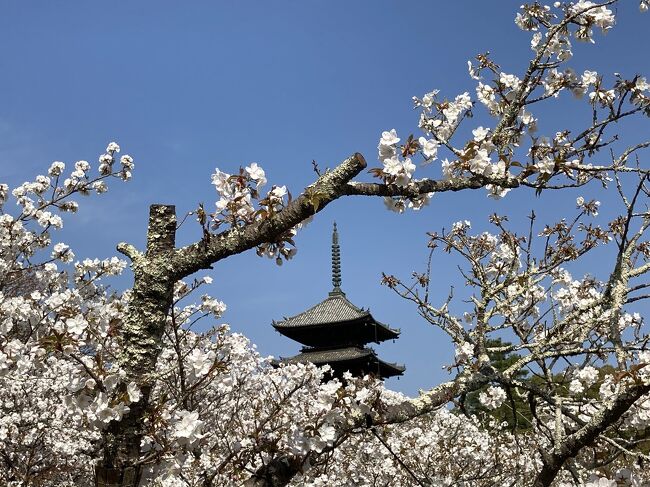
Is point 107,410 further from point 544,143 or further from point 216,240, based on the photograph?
point 544,143

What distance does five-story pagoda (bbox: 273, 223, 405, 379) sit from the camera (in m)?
31.8

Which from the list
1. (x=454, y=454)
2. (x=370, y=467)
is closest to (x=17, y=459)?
(x=370, y=467)

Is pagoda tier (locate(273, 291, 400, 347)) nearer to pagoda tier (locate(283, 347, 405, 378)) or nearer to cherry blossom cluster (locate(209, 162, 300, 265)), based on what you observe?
pagoda tier (locate(283, 347, 405, 378))

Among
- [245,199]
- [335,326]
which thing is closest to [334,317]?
[335,326]

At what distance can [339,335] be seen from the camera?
33.4 metres

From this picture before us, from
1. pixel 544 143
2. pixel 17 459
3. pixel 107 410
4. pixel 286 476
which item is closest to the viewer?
pixel 107 410

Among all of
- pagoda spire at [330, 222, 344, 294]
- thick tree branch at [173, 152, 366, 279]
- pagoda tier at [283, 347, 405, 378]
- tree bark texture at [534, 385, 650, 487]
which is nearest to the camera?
tree bark texture at [534, 385, 650, 487]

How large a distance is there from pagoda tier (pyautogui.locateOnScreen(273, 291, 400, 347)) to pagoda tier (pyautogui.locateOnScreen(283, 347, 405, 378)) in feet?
2.27

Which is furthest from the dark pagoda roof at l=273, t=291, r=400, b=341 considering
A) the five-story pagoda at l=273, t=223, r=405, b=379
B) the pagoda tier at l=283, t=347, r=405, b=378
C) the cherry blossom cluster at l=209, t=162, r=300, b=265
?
the cherry blossom cluster at l=209, t=162, r=300, b=265

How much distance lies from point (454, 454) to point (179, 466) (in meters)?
8.35

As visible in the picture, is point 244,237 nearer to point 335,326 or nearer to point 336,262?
point 335,326

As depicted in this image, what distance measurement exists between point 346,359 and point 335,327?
237 cm

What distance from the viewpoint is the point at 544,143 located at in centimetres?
356

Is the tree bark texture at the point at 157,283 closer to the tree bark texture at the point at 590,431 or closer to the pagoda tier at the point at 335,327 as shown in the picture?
the tree bark texture at the point at 590,431
